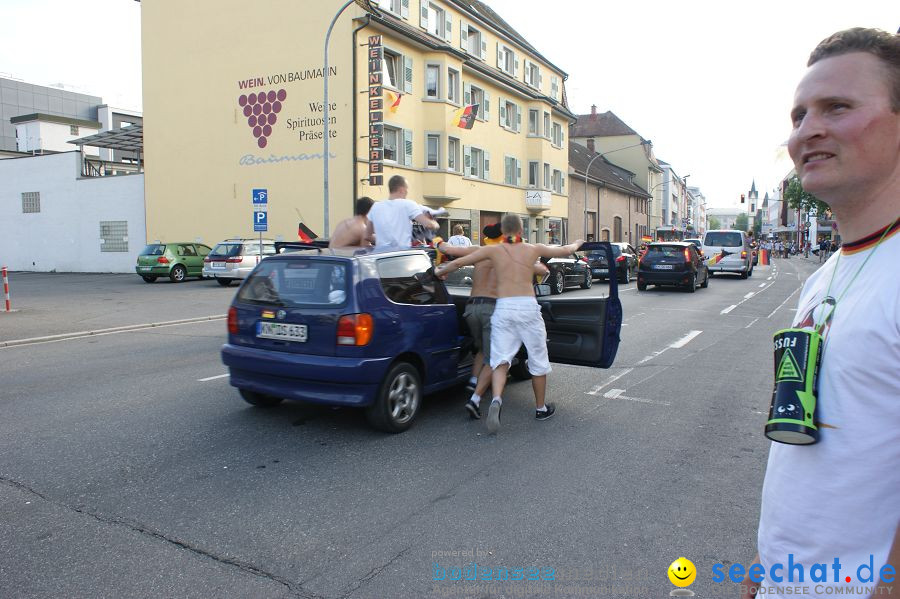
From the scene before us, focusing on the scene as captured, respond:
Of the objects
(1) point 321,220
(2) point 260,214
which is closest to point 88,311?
(2) point 260,214

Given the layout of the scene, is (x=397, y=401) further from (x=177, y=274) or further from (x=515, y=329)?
(x=177, y=274)

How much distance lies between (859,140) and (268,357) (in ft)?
15.9

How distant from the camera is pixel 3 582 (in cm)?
307

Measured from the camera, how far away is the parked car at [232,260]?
23.3 meters

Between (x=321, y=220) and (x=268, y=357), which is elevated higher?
(x=321, y=220)

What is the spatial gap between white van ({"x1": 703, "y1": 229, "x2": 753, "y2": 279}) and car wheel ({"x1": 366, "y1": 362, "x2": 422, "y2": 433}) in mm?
25244

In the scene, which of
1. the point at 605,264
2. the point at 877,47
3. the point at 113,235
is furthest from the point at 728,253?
the point at 113,235

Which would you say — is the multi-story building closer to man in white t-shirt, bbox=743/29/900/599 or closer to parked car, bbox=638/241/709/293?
parked car, bbox=638/241/709/293

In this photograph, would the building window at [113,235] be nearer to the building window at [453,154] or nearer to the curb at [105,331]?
the building window at [453,154]

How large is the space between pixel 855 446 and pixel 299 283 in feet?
15.8

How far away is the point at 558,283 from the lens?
20.5 m

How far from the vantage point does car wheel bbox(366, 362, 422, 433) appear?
530 centimetres

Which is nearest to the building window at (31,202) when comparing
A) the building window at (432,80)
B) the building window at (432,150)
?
the building window at (432,150)

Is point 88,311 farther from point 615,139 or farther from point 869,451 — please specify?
point 615,139
